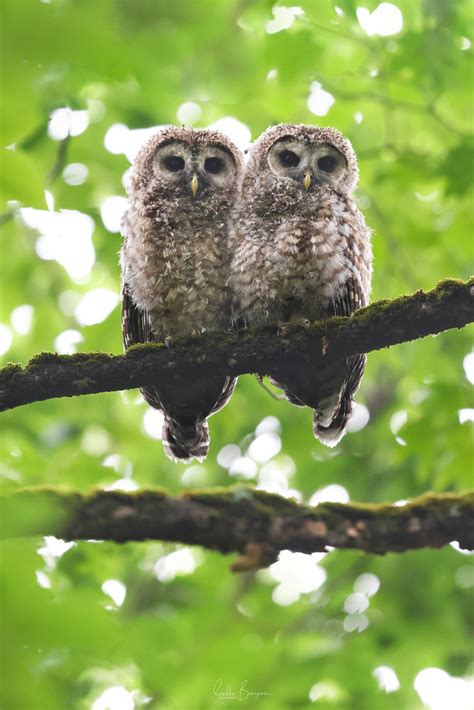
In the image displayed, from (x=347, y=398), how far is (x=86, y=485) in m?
1.65

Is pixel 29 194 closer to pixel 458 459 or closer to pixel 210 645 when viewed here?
pixel 210 645

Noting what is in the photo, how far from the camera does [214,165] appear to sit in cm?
435

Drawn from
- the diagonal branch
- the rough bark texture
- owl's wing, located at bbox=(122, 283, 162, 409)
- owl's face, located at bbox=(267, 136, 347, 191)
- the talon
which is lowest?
the rough bark texture

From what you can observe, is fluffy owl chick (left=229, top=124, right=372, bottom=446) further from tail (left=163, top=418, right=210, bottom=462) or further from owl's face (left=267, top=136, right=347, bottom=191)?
tail (left=163, top=418, right=210, bottom=462)

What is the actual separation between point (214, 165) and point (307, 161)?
50cm

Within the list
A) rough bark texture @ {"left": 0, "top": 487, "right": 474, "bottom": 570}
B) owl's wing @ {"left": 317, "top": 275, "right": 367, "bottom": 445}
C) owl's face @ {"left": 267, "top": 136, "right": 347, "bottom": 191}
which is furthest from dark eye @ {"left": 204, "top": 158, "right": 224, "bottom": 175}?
rough bark texture @ {"left": 0, "top": 487, "right": 474, "bottom": 570}

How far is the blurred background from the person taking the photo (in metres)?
0.83

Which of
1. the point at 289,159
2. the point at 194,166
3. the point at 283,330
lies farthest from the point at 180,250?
the point at 283,330

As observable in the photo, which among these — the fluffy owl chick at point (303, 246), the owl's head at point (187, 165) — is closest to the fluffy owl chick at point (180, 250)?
the owl's head at point (187, 165)

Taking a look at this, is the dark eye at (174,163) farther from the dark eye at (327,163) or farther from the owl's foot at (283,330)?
the owl's foot at (283,330)

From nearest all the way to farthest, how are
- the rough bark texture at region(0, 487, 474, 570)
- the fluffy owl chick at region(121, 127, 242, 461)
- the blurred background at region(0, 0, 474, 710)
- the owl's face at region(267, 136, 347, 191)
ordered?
the blurred background at region(0, 0, 474, 710) < the rough bark texture at region(0, 487, 474, 570) < the fluffy owl chick at region(121, 127, 242, 461) < the owl's face at region(267, 136, 347, 191)

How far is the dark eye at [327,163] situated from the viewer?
4289mm

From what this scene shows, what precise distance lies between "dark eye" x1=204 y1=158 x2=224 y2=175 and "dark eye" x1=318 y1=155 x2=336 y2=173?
1.72 feet

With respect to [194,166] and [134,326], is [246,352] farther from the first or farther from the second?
[194,166]
